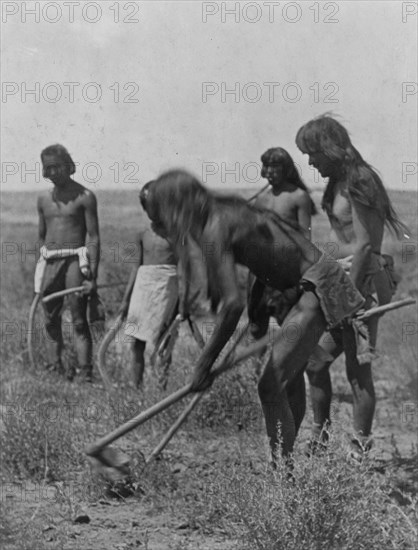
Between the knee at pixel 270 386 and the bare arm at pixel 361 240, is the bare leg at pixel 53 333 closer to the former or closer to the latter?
the bare arm at pixel 361 240

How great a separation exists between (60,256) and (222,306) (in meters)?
4.04

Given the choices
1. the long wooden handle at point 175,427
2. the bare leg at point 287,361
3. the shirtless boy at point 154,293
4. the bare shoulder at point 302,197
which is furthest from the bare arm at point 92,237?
the bare leg at point 287,361

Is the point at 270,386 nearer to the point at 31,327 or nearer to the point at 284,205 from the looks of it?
the point at 284,205

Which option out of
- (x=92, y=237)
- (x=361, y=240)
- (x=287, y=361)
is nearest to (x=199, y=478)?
(x=287, y=361)

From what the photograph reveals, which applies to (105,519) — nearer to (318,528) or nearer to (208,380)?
(208,380)

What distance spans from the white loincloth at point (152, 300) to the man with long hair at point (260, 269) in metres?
2.74

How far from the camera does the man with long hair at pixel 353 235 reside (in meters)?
5.68

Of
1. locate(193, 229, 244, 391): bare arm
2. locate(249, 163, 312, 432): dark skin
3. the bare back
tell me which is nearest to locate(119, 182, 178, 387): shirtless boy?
locate(249, 163, 312, 432): dark skin

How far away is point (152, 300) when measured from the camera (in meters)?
7.79

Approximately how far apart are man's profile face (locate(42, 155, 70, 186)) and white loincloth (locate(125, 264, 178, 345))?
109 cm

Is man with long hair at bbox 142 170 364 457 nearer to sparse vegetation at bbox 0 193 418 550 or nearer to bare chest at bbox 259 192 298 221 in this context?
sparse vegetation at bbox 0 193 418 550

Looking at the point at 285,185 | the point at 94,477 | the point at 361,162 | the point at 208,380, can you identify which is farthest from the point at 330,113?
the point at 94,477

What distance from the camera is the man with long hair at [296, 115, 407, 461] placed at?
568cm

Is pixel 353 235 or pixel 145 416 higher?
pixel 353 235
